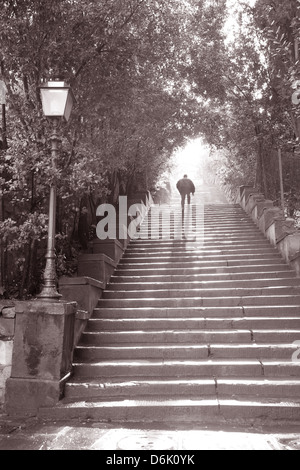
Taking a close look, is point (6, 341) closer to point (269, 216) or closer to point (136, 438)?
point (136, 438)

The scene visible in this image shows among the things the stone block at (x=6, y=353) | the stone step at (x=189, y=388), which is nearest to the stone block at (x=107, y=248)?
the stone block at (x=6, y=353)

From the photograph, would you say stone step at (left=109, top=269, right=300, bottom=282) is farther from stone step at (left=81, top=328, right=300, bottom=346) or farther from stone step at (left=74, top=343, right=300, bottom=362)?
stone step at (left=74, top=343, right=300, bottom=362)

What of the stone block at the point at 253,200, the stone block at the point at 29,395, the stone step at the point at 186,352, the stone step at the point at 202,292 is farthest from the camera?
the stone block at the point at 253,200

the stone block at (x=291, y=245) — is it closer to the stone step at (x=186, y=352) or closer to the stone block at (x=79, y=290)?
the stone step at (x=186, y=352)

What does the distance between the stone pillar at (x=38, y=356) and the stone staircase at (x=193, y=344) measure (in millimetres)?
281

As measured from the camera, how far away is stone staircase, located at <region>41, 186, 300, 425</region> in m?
5.09

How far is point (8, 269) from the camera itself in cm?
708

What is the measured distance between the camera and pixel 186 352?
6.35m

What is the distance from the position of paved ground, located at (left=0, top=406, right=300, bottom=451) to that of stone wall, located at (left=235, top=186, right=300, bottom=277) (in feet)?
16.2

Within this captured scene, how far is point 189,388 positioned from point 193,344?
1161mm

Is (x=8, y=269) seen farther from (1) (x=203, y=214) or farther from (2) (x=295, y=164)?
(2) (x=295, y=164)

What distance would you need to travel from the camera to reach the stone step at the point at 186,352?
6.21 meters

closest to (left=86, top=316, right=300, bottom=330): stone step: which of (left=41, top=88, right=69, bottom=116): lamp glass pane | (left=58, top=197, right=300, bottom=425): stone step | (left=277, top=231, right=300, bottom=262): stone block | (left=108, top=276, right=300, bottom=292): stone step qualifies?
(left=58, top=197, right=300, bottom=425): stone step
